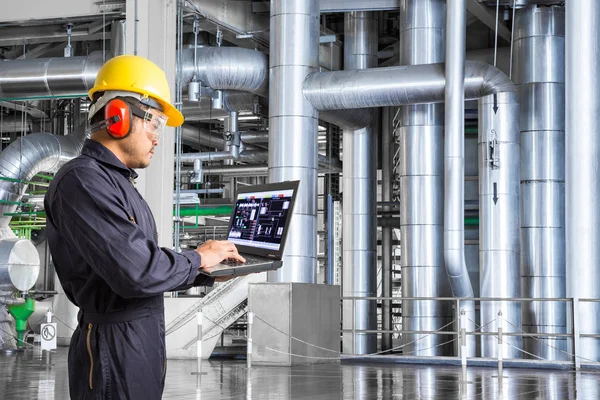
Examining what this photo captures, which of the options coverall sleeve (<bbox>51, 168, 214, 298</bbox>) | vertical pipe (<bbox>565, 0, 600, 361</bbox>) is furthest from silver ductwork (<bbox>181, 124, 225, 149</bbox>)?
coverall sleeve (<bbox>51, 168, 214, 298</bbox>)

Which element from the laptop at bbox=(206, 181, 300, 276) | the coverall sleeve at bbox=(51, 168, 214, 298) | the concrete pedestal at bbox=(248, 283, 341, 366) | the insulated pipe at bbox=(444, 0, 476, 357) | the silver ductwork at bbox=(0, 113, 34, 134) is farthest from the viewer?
the silver ductwork at bbox=(0, 113, 34, 134)

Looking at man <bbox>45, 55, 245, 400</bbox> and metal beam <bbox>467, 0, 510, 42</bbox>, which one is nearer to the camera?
man <bbox>45, 55, 245, 400</bbox>

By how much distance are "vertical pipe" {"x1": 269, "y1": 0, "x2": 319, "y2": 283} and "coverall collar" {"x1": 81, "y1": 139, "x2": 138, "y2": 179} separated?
41.6 ft

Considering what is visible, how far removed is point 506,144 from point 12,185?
9602mm

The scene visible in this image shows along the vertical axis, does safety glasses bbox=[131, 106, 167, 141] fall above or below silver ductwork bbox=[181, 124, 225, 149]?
below

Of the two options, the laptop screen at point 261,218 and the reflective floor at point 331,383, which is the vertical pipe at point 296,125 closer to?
the reflective floor at point 331,383

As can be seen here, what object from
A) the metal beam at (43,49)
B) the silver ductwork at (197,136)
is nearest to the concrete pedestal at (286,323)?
the metal beam at (43,49)

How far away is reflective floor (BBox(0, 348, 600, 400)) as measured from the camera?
9359 millimetres

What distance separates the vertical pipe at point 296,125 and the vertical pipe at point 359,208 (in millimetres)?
2928

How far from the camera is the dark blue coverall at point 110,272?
2.31 metres

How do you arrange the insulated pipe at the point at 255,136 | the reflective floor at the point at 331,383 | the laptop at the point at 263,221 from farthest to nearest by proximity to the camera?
the insulated pipe at the point at 255,136 → the reflective floor at the point at 331,383 → the laptop at the point at 263,221

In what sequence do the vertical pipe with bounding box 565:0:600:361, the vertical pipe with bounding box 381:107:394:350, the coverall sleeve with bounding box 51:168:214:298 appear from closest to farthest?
the coverall sleeve with bounding box 51:168:214:298, the vertical pipe with bounding box 565:0:600:361, the vertical pipe with bounding box 381:107:394:350

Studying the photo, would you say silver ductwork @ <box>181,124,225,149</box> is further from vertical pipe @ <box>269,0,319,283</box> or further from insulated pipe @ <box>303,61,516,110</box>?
insulated pipe @ <box>303,61,516,110</box>

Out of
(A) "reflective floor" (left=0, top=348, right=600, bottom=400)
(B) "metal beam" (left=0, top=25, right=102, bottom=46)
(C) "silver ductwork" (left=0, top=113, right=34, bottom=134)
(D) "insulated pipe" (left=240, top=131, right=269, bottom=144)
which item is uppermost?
(B) "metal beam" (left=0, top=25, right=102, bottom=46)
